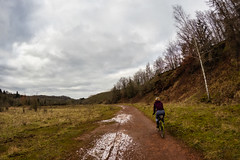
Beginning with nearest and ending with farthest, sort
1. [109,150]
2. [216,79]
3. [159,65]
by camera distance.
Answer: [109,150]
[216,79]
[159,65]

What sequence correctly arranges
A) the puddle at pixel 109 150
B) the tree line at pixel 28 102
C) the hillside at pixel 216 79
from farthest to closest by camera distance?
1. the tree line at pixel 28 102
2. the hillside at pixel 216 79
3. the puddle at pixel 109 150

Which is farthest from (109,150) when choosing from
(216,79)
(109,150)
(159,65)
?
(159,65)

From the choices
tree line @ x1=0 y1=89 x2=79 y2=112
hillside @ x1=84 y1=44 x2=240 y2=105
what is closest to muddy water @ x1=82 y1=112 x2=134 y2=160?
hillside @ x1=84 y1=44 x2=240 y2=105

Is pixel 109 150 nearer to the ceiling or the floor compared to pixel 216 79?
nearer to the floor

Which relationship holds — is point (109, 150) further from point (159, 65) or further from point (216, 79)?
point (159, 65)

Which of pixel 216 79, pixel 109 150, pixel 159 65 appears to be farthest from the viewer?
pixel 159 65

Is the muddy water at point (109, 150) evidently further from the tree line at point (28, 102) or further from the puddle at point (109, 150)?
the tree line at point (28, 102)

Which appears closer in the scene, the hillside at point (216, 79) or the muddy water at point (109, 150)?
the muddy water at point (109, 150)

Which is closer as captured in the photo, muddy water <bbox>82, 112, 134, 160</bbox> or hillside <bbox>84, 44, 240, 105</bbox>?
muddy water <bbox>82, 112, 134, 160</bbox>

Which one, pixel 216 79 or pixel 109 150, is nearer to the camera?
pixel 109 150

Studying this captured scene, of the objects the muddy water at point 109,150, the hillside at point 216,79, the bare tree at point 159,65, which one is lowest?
the muddy water at point 109,150

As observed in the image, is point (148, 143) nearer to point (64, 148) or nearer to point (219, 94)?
point (64, 148)

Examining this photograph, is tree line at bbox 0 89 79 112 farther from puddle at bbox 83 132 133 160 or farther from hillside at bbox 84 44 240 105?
hillside at bbox 84 44 240 105

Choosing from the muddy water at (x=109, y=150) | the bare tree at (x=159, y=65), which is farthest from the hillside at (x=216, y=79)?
the bare tree at (x=159, y=65)
